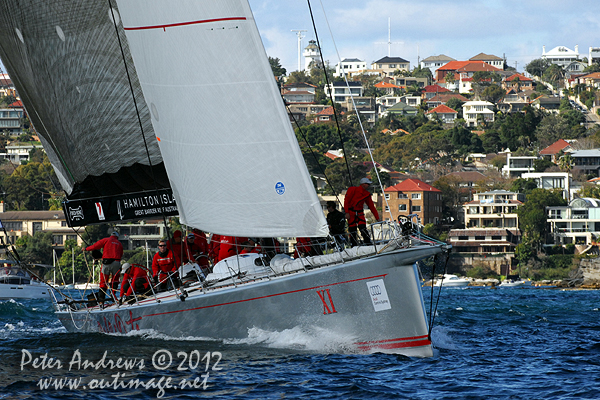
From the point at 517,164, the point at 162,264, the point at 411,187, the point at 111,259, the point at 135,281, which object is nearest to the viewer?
the point at 135,281

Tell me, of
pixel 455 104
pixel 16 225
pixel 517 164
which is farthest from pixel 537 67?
pixel 16 225

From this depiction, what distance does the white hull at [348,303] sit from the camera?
9852mm

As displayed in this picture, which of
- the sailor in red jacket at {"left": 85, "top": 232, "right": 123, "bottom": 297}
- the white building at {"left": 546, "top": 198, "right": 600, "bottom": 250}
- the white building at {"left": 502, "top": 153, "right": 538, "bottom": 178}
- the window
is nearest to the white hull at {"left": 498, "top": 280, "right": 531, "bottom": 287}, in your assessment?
the white building at {"left": 546, "top": 198, "right": 600, "bottom": 250}

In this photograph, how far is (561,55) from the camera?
182 meters

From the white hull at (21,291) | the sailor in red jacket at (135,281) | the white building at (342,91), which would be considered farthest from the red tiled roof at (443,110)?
the sailor in red jacket at (135,281)

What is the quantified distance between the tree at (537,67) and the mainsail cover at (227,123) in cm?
16114

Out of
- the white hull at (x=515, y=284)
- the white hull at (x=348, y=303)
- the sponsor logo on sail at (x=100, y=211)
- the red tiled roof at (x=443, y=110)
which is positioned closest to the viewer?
the white hull at (x=348, y=303)

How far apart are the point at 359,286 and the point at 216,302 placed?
189 cm

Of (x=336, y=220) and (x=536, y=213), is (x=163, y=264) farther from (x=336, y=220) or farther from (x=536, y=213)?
(x=536, y=213)

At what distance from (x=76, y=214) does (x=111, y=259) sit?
104cm

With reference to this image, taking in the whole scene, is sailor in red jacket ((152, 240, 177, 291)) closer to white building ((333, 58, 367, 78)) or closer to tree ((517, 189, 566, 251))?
tree ((517, 189, 566, 251))

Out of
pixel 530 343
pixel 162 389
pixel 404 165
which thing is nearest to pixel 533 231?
pixel 404 165

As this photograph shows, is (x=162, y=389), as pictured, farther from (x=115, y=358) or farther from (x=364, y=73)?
(x=364, y=73)

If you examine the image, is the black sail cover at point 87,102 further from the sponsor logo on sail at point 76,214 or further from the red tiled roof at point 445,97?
the red tiled roof at point 445,97
